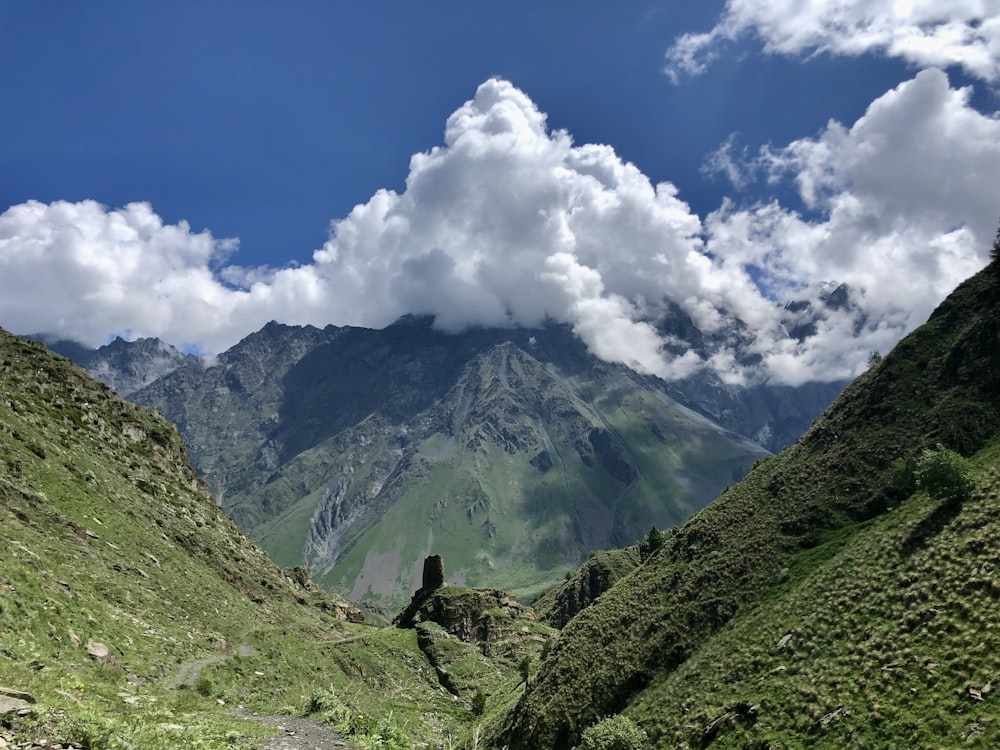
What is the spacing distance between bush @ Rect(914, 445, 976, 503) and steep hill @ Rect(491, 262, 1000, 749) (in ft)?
2.80

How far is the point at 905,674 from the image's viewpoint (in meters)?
36.8

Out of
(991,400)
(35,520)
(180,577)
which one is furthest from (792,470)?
(35,520)

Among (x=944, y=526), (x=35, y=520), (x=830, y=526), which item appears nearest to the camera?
(x=944, y=526)

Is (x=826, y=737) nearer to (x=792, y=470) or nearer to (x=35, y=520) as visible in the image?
(x=792, y=470)

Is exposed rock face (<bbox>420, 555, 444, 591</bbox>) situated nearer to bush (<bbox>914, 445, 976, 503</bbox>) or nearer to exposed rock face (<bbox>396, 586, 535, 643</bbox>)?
exposed rock face (<bbox>396, 586, 535, 643</bbox>)

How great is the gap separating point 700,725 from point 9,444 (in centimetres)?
7940

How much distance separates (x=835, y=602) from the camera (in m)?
47.8

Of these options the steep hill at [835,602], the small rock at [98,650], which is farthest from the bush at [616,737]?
the small rock at [98,650]

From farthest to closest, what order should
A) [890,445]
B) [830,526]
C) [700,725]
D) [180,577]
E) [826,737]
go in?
1. [180,577]
2. [890,445]
3. [830,526]
4. [700,725]
5. [826,737]

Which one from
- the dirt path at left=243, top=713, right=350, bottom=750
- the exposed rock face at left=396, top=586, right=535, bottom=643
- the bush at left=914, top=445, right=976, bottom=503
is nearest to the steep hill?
the bush at left=914, top=445, right=976, bottom=503

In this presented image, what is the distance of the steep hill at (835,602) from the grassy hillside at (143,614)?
78.6 ft

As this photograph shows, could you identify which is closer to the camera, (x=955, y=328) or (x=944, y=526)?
(x=944, y=526)

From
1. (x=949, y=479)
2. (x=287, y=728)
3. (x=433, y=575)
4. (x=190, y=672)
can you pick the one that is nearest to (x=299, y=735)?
(x=287, y=728)

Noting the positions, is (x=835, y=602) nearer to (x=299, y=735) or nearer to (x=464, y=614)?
(x=299, y=735)
